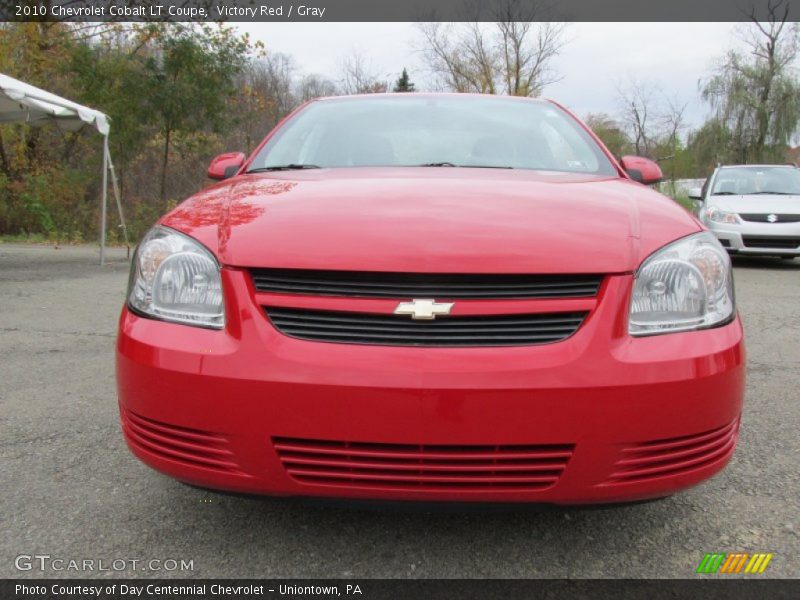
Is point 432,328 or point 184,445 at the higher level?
point 432,328

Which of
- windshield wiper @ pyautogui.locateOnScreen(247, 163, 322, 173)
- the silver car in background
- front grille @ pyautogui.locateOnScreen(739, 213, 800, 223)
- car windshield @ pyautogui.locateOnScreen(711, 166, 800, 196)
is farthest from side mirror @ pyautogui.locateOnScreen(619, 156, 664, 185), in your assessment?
car windshield @ pyautogui.locateOnScreen(711, 166, 800, 196)

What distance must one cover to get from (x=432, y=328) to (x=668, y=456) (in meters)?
0.64

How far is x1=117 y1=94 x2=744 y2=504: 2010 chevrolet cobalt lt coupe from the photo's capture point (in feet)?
4.79

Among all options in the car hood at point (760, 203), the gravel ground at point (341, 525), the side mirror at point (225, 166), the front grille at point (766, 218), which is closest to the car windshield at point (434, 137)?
the side mirror at point (225, 166)

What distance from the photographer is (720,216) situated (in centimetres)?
894

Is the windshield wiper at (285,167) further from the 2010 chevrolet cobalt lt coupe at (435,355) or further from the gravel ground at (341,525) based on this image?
the gravel ground at (341,525)

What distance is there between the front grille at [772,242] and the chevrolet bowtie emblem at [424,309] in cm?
845

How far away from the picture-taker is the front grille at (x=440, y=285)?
153cm

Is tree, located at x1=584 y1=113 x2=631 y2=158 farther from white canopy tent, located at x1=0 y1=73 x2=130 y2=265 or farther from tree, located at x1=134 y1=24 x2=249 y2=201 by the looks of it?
white canopy tent, located at x1=0 y1=73 x2=130 y2=265

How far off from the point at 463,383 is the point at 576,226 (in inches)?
21.3

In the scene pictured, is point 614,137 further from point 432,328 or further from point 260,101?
point 432,328

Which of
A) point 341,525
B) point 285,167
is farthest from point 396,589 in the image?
point 285,167

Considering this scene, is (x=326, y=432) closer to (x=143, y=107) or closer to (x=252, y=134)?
(x=143, y=107)

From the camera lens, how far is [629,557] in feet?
5.90
